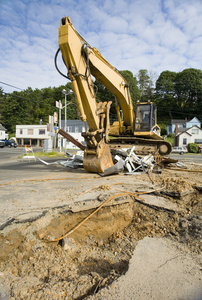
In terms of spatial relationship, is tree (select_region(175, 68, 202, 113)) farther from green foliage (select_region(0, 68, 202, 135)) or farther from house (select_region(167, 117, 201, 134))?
house (select_region(167, 117, 201, 134))

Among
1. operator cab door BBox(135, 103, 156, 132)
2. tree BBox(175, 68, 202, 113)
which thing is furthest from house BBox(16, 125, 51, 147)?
tree BBox(175, 68, 202, 113)

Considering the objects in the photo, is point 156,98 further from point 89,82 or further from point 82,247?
point 82,247

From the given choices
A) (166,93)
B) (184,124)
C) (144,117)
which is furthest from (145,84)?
(144,117)

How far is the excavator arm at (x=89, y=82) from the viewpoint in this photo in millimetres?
5867

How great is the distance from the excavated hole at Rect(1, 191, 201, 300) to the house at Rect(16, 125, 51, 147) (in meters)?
47.0

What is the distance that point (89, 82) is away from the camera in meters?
6.79

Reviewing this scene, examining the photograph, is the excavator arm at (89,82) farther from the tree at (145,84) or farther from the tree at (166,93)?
the tree at (145,84)

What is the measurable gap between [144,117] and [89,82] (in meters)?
4.21

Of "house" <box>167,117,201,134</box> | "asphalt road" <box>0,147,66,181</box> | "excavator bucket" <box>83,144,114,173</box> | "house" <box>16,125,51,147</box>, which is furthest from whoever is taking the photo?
"house" <box>167,117,201,134</box>

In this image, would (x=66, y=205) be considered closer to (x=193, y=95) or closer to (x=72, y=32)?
(x=72, y=32)

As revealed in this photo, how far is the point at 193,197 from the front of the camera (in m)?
4.57

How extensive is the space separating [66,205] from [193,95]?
63.5 meters

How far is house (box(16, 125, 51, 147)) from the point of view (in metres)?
48.8

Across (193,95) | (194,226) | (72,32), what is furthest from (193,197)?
(193,95)
